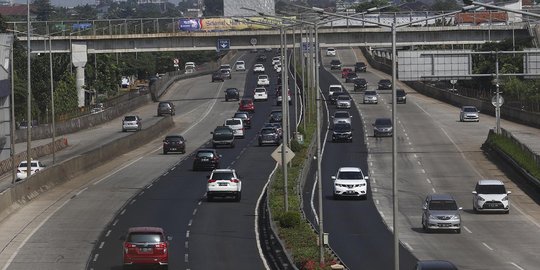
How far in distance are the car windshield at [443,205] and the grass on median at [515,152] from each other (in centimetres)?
1585

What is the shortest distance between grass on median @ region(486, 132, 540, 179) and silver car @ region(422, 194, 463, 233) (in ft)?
51.9

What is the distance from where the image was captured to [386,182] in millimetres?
72438

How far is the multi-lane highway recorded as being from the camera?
44.4m

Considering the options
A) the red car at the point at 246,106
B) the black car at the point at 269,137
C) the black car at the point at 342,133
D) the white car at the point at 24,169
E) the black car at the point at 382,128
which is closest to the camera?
the white car at the point at 24,169

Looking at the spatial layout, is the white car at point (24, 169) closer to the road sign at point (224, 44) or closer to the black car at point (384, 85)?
the road sign at point (224, 44)

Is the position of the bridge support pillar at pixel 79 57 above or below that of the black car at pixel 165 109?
above

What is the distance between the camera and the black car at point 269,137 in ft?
313

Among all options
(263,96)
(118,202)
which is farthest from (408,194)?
(263,96)

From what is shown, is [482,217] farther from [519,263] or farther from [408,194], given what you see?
[519,263]

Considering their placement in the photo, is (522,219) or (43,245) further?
(522,219)

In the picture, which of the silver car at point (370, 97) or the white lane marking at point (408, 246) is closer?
→ the white lane marking at point (408, 246)

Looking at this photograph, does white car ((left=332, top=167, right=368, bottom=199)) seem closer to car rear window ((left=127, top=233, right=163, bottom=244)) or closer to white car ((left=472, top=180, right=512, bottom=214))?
white car ((left=472, top=180, right=512, bottom=214))

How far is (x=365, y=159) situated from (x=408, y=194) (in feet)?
53.6

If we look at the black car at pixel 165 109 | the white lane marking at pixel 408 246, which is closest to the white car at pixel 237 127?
the black car at pixel 165 109
